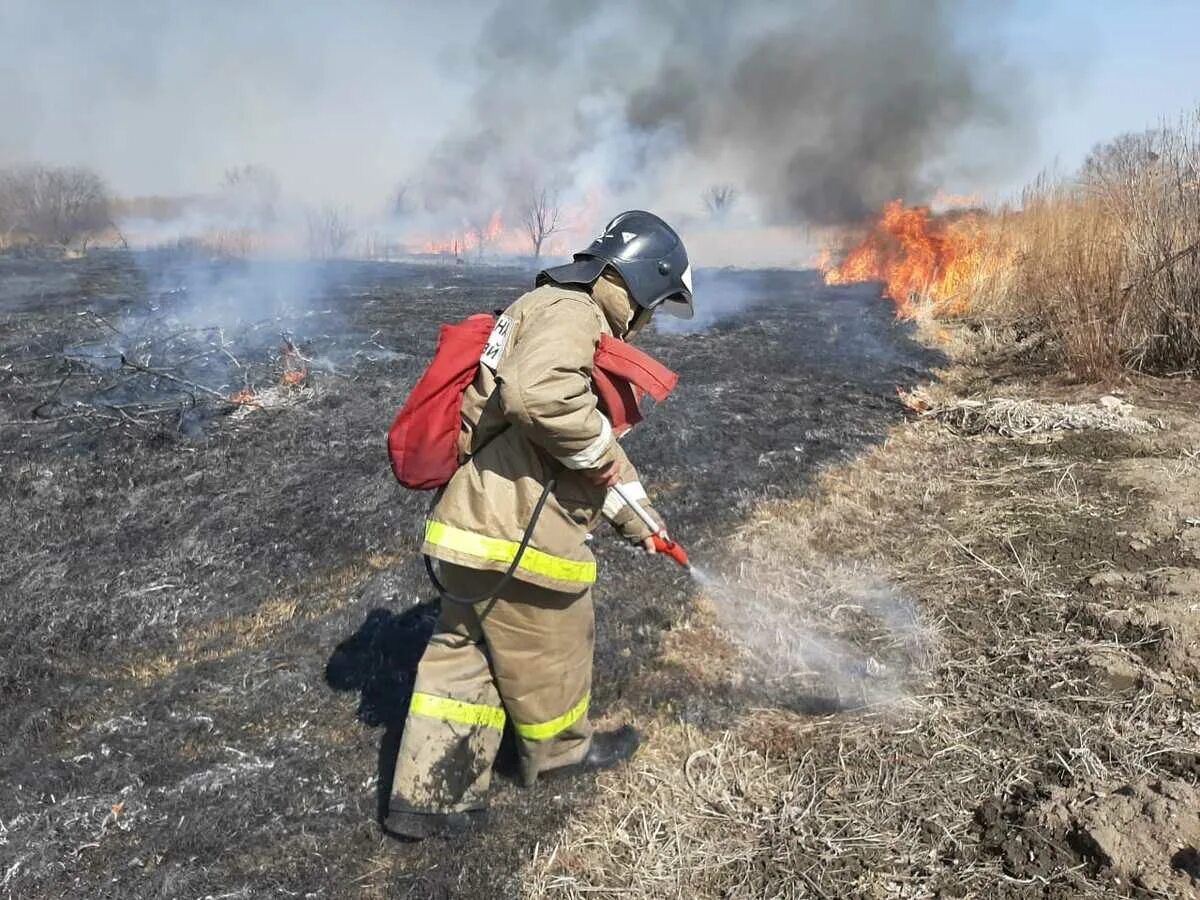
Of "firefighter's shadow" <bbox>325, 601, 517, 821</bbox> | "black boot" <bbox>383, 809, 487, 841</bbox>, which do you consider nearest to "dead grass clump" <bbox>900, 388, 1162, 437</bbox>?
"firefighter's shadow" <bbox>325, 601, 517, 821</bbox>

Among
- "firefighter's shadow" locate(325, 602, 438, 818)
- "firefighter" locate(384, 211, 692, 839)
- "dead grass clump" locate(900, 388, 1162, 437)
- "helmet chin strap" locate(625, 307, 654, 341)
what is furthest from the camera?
"dead grass clump" locate(900, 388, 1162, 437)

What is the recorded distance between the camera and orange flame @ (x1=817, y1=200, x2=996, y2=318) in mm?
12734

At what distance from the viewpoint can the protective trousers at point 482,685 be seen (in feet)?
8.02

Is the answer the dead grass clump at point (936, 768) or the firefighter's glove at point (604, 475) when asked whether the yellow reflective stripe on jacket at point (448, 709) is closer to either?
the dead grass clump at point (936, 768)

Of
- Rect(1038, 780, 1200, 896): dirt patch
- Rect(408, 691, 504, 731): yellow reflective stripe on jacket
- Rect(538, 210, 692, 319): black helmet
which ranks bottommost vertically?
Rect(1038, 780, 1200, 896): dirt patch

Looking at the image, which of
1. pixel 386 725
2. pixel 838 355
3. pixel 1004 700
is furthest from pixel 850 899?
pixel 838 355

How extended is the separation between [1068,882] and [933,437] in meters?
4.74

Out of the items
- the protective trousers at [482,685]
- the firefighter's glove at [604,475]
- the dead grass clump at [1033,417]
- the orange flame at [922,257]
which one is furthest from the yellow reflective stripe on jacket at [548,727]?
the orange flame at [922,257]

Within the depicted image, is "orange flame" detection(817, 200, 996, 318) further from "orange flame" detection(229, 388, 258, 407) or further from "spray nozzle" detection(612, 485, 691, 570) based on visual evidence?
"spray nozzle" detection(612, 485, 691, 570)

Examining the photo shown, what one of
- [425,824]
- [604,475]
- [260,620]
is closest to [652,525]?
[604,475]

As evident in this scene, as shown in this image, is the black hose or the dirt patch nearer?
the dirt patch

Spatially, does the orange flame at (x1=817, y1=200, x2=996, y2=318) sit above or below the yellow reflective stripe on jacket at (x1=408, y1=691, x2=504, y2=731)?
above

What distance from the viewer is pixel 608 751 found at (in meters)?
2.88

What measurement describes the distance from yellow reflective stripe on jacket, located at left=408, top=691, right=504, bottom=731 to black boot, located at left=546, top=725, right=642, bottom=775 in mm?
432
